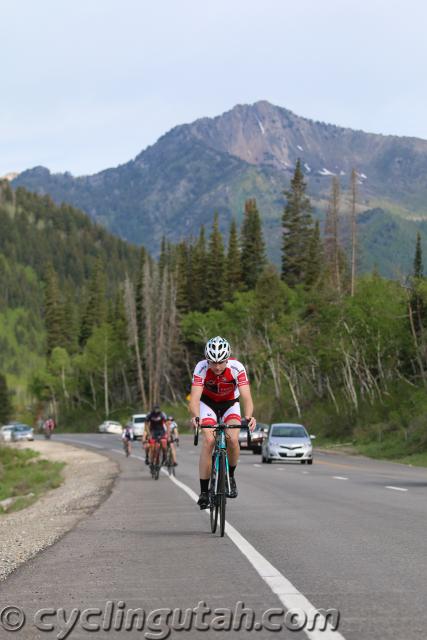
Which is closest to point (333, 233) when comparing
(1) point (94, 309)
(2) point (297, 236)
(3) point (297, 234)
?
(2) point (297, 236)

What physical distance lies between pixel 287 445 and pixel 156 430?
38.1ft

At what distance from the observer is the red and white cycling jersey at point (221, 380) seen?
472 inches

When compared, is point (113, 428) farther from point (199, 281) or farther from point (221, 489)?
point (221, 489)

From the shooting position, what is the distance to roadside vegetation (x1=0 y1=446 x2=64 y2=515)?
98.9 ft

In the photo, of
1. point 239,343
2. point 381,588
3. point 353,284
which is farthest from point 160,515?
point 239,343

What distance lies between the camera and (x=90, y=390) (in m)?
151

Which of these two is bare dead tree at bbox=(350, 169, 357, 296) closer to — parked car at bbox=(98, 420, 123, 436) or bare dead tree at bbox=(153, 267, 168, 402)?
bare dead tree at bbox=(153, 267, 168, 402)

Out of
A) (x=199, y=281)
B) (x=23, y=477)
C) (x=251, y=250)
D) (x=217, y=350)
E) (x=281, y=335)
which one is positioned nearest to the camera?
(x=217, y=350)

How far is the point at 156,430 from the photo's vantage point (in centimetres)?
2659

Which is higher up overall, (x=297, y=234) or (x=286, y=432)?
(x=297, y=234)

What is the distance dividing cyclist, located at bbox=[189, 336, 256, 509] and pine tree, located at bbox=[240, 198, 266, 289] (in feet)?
341

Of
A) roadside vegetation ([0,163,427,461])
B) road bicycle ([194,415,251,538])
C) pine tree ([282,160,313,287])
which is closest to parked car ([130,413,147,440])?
roadside vegetation ([0,163,427,461])

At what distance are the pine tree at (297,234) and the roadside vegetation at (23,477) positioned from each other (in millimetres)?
53709

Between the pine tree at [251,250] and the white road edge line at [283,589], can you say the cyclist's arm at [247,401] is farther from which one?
the pine tree at [251,250]
